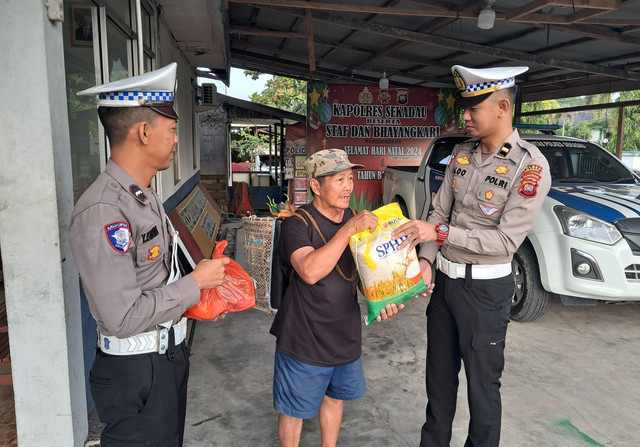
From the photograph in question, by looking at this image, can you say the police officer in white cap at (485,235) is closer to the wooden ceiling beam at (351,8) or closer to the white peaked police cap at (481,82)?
the white peaked police cap at (481,82)

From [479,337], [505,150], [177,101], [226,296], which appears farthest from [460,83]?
[177,101]

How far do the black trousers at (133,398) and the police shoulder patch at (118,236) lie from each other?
44 centimetres

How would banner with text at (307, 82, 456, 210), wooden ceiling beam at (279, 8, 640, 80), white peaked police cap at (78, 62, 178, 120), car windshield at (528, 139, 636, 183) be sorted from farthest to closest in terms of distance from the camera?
banner with text at (307, 82, 456, 210) → wooden ceiling beam at (279, 8, 640, 80) → car windshield at (528, 139, 636, 183) → white peaked police cap at (78, 62, 178, 120)

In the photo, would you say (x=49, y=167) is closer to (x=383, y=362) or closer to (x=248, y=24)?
(x=383, y=362)

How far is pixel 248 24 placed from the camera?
8.55 m

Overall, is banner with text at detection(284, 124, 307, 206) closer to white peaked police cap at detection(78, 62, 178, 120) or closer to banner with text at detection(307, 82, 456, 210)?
banner with text at detection(307, 82, 456, 210)

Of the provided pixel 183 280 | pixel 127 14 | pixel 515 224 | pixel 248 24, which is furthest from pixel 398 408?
pixel 248 24

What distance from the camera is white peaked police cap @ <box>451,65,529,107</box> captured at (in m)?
2.26

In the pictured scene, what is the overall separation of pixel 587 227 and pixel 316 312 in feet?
10.6

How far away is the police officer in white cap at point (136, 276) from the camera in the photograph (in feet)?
4.68

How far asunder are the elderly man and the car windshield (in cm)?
397

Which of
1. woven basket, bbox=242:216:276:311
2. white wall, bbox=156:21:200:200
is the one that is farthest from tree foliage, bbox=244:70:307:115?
woven basket, bbox=242:216:276:311

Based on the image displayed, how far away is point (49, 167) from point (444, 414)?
7.50 ft

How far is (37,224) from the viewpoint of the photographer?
196cm
